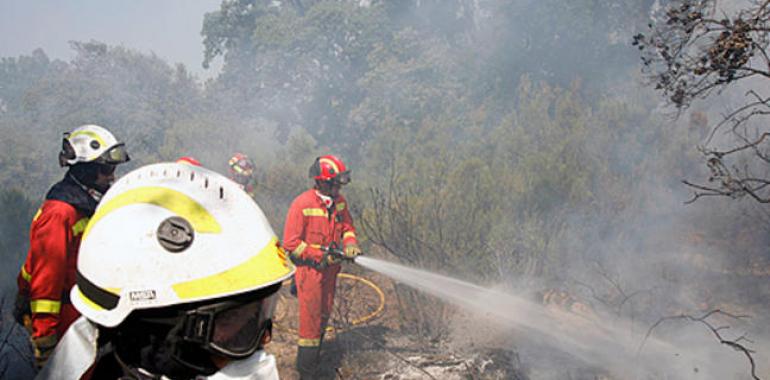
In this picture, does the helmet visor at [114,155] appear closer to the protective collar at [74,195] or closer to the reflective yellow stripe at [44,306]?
the protective collar at [74,195]

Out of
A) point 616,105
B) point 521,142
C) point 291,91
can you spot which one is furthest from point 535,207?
point 291,91

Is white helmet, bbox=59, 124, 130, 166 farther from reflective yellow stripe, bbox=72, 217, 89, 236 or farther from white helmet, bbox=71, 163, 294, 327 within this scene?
white helmet, bbox=71, 163, 294, 327

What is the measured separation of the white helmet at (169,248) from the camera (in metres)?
1.33

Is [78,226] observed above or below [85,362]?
below

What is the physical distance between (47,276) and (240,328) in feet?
7.90

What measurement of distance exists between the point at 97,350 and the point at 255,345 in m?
0.44

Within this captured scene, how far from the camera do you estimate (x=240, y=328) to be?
55.9 inches

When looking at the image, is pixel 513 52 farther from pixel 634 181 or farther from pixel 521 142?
pixel 634 181

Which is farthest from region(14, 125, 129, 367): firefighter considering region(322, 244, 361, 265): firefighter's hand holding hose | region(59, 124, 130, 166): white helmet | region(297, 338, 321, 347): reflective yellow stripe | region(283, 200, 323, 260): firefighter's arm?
region(297, 338, 321, 347): reflective yellow stripe

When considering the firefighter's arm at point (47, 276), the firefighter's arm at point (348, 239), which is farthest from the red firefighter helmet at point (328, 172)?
the firefighter's arm at point (47, 276)

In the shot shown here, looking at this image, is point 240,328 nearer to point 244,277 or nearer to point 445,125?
point 244,277

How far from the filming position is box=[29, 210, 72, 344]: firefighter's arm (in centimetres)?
311

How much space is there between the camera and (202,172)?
153 cm

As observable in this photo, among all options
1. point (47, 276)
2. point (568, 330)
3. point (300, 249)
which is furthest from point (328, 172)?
point (568, 330)
